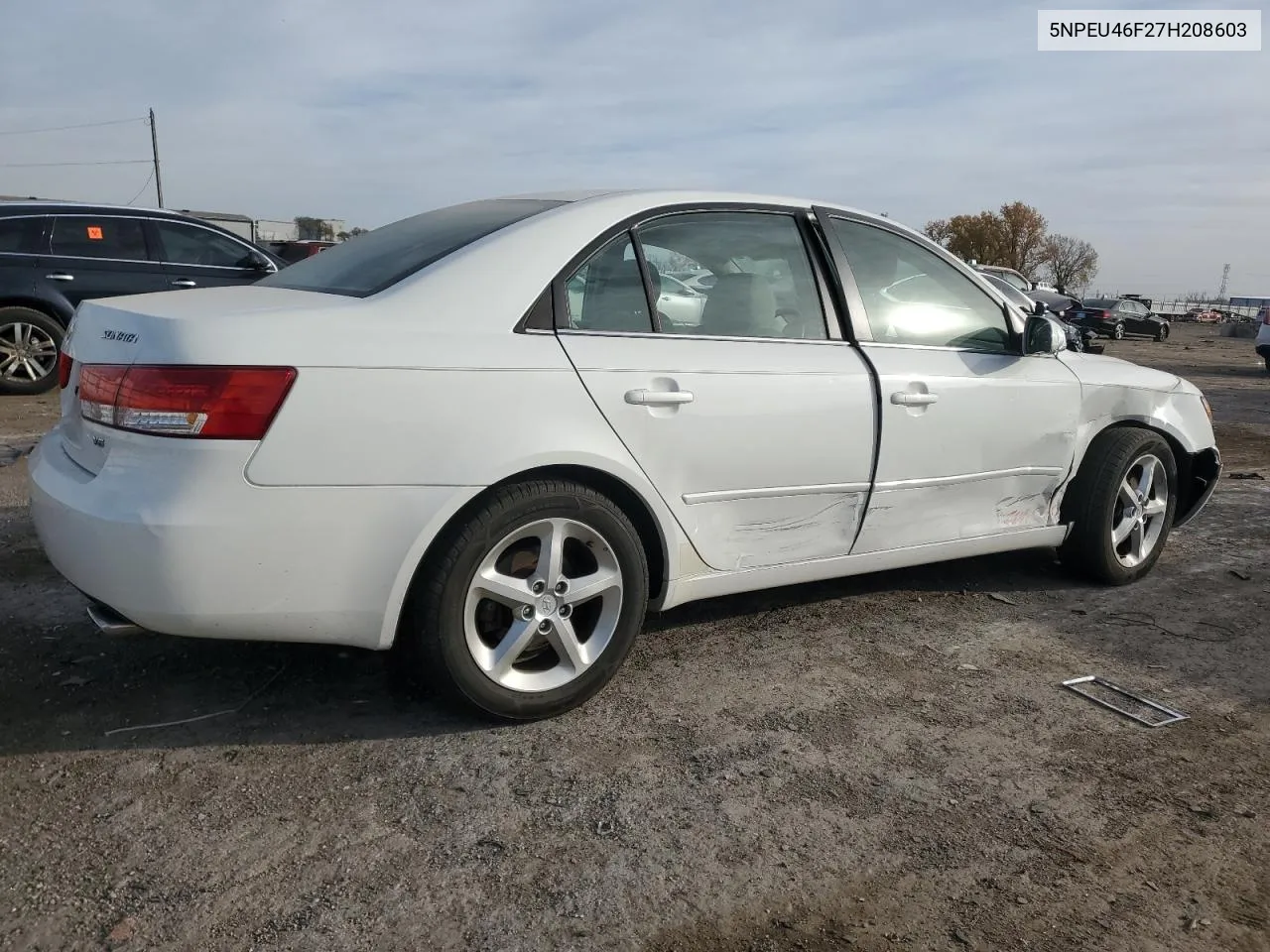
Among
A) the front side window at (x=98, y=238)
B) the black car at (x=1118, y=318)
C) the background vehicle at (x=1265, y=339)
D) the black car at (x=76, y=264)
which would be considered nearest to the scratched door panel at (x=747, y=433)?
the black car at (x=76, y=264)

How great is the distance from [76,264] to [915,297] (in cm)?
786

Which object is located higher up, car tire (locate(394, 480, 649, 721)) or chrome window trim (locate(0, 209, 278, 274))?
chrome window trim (locate(0, 209, 278, 274))

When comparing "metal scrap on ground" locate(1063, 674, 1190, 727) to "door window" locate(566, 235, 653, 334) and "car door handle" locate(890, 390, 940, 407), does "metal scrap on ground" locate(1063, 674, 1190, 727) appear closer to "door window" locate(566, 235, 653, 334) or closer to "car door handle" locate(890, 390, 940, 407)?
"car door handle" locate(890, 390, 940, 407)

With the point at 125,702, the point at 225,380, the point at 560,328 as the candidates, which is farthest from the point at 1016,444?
the point at 125,702

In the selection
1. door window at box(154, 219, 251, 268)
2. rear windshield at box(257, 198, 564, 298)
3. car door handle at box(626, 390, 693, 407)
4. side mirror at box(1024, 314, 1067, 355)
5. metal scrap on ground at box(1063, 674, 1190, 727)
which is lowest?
metal scrap on ground at box(1063, 674, 1190, 727)

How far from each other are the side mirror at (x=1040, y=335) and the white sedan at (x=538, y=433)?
0.01 m

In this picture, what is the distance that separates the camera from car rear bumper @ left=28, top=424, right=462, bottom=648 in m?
2.53

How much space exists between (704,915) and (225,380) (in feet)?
5.44

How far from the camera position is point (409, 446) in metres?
2.70

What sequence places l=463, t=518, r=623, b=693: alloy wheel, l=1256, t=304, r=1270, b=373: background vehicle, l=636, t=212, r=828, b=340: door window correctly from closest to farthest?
l=463, t=518, r=623, b=693: alloy wheel < l=636, t=212, r=828, b=340: door window < l=1256, t=304, r=1270, b=373: background vehicle

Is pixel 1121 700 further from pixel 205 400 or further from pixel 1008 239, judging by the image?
pixel 1008 239

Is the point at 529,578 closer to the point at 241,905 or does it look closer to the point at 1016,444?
the point at 241,905

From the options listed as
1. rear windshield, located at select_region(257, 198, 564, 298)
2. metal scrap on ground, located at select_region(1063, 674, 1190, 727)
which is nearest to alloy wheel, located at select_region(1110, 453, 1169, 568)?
metal scrap on ground, located at select_region(1063, 674, 1190, 727)

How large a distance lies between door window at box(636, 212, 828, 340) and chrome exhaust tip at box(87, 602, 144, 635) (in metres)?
1.73
